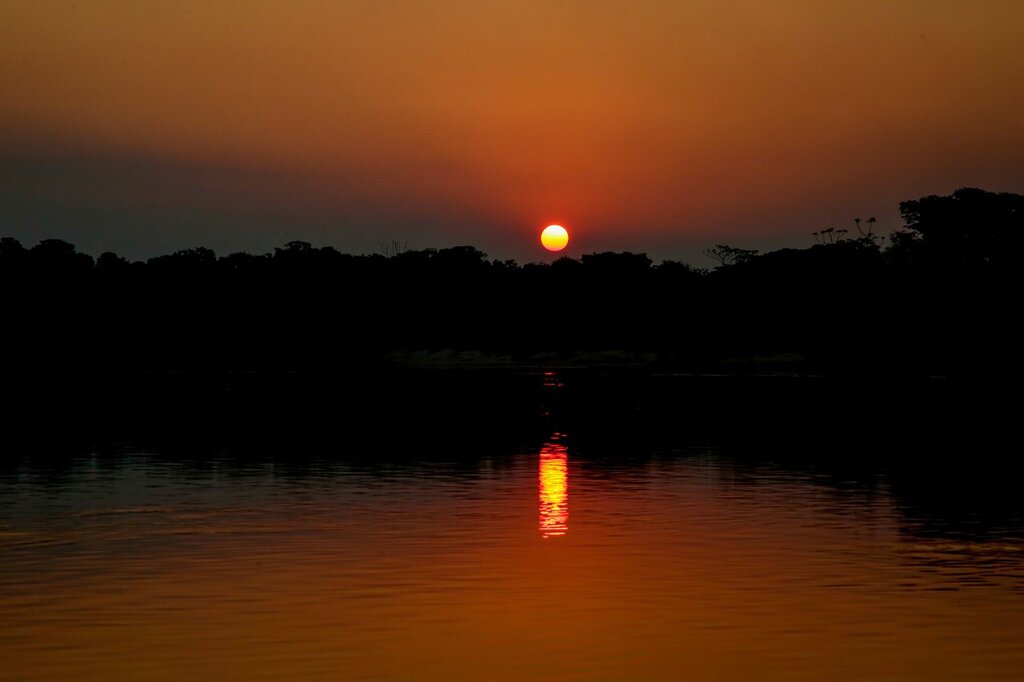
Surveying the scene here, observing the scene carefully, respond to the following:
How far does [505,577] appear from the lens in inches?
1022

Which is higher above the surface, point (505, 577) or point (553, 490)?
point (553, 490)

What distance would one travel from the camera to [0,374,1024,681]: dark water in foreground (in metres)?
19.6

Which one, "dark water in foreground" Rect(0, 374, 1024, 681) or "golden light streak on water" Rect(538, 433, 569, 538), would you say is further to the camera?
"golden light streak on water" Rect(538, 433, 569, 538)

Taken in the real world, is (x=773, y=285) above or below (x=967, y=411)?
above

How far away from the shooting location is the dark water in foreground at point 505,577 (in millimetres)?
19562

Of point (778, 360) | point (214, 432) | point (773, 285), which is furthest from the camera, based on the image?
point (773, 285)

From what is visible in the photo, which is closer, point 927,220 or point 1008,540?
point 1008,540

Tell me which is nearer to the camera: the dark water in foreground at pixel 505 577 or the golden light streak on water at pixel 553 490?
the dark water in foreground at pixel 505 577

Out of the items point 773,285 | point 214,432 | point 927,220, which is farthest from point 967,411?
point 773,285

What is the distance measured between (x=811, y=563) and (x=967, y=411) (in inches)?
2276

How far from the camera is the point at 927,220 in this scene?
6260 inches

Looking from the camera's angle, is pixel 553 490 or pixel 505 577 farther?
pixel 553 490

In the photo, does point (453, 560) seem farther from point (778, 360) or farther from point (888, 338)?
point (778, 360)

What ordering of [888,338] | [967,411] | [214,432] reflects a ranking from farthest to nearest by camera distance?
1. [888,338]
2. [967,411]
3. [214,432]
